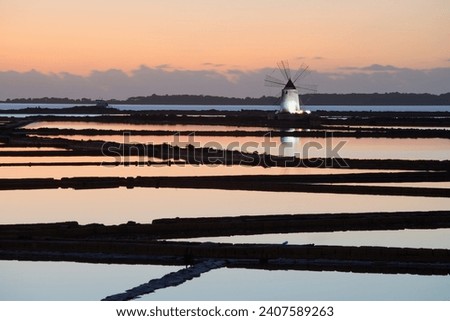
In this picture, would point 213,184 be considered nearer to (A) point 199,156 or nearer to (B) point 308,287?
(A) point 199,156

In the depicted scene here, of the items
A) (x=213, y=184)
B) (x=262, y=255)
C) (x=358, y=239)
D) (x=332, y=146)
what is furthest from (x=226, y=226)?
Answer: (x=332, y=146)

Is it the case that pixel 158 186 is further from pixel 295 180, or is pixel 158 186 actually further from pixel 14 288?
pixel 14 288

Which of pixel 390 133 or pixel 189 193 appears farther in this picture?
pixel 390 133

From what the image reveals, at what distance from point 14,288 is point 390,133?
3044 cm

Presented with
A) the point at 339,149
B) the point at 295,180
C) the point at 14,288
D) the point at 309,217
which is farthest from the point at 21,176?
the point at 339,149

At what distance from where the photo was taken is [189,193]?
15.6m

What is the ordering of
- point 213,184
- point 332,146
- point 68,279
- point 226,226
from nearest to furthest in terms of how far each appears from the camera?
point 68,279, point 226,226, point 213,184, point 332,146

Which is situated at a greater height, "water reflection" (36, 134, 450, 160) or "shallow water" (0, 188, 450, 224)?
"water reflection" (36, 134, 450, 160)

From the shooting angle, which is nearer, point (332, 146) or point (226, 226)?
point (226, 226)

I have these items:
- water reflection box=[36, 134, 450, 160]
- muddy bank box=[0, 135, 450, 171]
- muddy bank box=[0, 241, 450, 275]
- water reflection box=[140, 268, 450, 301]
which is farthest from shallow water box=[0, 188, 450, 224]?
water reflection box=[36, 134, 450, 160]

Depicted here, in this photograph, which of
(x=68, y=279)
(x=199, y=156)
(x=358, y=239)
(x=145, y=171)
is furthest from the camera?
(x=199, y=156)

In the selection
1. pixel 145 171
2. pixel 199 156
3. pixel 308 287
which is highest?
pixel 199 156

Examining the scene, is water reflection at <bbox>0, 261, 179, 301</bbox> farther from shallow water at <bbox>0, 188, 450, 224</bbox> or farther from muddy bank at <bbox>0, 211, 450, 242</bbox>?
shallow water at <bbox>0, 188, 450, 224</bbox>
